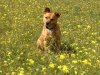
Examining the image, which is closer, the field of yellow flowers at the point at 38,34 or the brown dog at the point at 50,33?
the field of yellow flowers at the point at 38,34

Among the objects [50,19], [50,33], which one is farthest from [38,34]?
[50,19]

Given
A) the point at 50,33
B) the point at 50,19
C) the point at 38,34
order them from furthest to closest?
the point at 38,34 → the point at 50,33 → the point at 50,19

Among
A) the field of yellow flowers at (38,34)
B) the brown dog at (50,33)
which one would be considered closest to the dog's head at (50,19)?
the brown dog at (50,33)

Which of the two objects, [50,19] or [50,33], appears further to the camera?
[50,33]

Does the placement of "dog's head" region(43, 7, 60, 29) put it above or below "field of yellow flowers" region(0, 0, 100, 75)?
above

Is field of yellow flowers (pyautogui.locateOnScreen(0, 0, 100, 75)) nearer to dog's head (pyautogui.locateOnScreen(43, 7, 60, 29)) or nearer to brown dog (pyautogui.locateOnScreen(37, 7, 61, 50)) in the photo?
brown dog (pyautogui.locateOnScreen(37, 7, 61, 50))

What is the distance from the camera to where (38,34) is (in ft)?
42.5

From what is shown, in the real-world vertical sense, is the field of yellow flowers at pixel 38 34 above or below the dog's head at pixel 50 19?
below

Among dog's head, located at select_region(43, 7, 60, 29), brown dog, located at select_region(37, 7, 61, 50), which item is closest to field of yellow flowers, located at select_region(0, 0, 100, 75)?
brown dog, located at select_region(37, 7, 61, 50)

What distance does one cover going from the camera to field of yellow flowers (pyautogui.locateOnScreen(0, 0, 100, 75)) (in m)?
7.74

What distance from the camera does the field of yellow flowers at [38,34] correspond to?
774 centimetres

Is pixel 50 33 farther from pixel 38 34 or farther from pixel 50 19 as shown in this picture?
pixel 38 34

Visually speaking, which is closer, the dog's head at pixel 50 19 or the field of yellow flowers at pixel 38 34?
the field of yellow flowers at pixel 38 34

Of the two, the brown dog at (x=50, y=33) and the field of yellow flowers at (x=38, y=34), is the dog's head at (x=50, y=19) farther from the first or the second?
the field of yellow flowers at (x=38, y=34)
